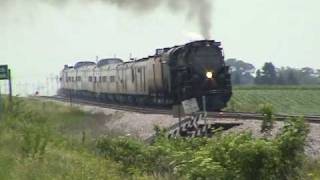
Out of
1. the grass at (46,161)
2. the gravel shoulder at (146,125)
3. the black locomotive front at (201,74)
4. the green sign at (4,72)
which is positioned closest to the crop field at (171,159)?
the grass at (46,161)

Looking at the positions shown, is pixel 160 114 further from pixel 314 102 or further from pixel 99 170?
pixel 314 102

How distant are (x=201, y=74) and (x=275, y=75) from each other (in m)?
65.6

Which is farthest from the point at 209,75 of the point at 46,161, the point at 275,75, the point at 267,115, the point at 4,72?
the point at 275,75

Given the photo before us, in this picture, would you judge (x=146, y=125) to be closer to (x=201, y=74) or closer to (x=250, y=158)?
(x=201, y=74)

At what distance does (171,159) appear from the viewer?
12656mm

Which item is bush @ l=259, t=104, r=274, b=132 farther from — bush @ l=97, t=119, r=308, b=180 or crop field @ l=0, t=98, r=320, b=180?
bush @ l=97, t=119, r=308, b=180

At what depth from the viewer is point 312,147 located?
1449cm

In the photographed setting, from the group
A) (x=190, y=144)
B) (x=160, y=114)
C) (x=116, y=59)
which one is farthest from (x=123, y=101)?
(x=190, y=144)

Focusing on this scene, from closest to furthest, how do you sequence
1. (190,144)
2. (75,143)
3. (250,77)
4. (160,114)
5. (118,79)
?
(190,144) < (75,143) < (160,114) < (118,79) < (250,77)

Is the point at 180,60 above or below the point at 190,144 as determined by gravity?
above

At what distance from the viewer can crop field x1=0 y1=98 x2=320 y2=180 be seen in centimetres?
987

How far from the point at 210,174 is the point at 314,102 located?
119ft

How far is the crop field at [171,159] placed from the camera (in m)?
9.87

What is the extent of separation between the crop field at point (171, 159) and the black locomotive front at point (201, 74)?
1143 cm
